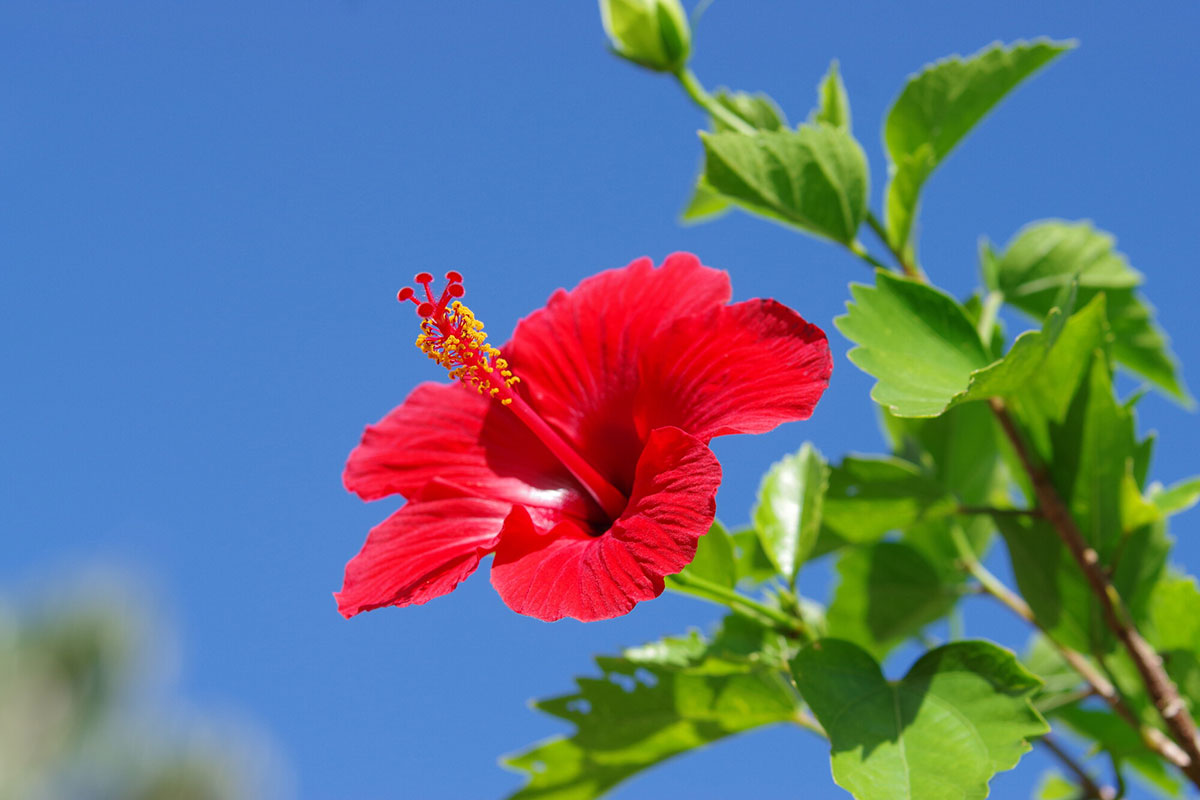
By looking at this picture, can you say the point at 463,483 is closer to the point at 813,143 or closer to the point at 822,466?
the point at 822,466

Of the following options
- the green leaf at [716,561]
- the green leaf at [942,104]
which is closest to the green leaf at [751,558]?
the green leaf at [716,561]

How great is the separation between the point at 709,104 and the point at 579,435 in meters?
0.41

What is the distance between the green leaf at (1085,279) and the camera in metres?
1.17

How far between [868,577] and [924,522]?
93 millimetres

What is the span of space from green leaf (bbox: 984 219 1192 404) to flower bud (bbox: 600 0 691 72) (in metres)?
0.43

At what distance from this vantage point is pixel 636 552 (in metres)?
0.74

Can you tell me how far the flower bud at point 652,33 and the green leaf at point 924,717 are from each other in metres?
0.64

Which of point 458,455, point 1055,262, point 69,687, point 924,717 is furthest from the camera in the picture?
point 69,687

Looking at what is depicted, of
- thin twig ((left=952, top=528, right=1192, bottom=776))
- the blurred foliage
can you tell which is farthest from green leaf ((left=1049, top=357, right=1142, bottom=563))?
the blurred foliage

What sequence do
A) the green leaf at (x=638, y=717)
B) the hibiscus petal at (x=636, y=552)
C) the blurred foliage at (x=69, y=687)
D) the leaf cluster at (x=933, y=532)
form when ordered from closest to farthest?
1. the hibiscus petal at (x=636, y=552)
2. the leaf cluster at (x=933, y=532)
3. the green leaf at (x=638, y=717)
4. the blurred foliage at (x=69, y=687)

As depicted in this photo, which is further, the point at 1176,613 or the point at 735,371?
the point at 1176,613

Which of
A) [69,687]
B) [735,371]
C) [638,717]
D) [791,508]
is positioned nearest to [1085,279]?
[791,508]

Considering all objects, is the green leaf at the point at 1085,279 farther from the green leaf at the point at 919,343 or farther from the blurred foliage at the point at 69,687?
the blurred foliage at the point at 69,687

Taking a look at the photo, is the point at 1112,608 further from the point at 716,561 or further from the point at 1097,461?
the point at 716,561
